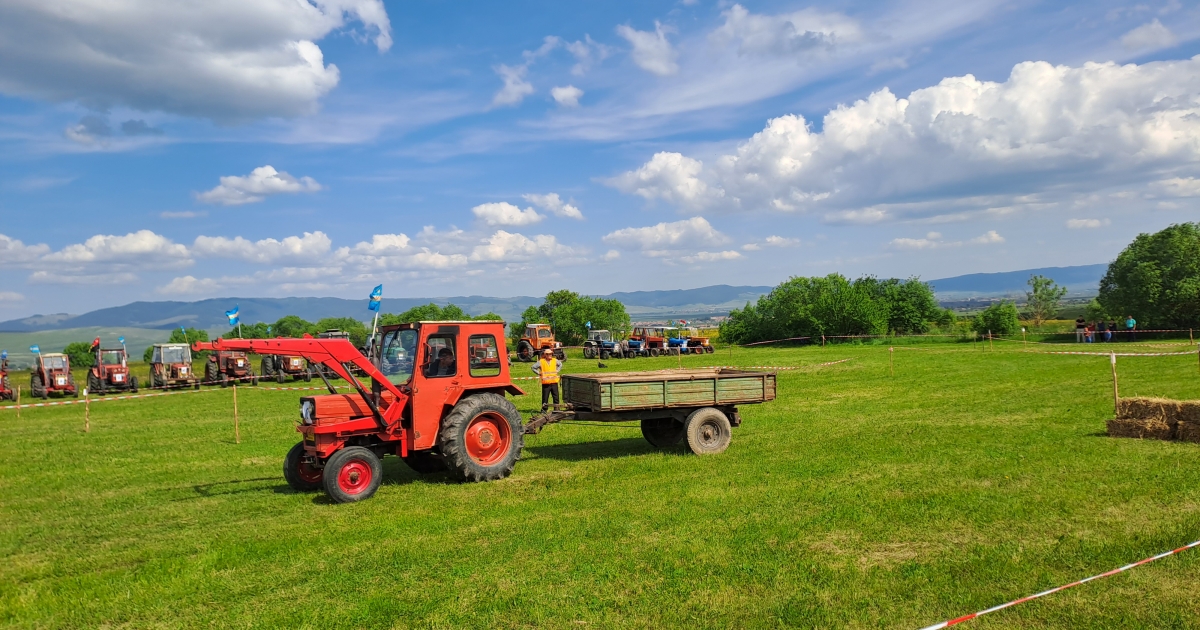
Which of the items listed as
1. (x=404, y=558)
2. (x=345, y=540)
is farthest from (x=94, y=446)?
(x=404, y=558)

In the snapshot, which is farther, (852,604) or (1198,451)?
(1198,451)

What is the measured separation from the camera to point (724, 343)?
188 feet

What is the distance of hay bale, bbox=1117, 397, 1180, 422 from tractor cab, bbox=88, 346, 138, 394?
3042 centimetres

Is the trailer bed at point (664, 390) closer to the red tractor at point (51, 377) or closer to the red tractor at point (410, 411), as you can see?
the red tractor at point (410, 411)

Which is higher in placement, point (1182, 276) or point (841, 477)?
point (1182, 276)

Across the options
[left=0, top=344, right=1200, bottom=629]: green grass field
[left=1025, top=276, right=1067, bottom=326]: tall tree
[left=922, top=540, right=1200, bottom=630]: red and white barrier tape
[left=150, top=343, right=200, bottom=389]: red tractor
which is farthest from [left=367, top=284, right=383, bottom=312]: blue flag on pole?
[left=1025, top=276, right=1067, bottom=326]: tall tree

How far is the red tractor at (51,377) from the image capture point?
27.2m

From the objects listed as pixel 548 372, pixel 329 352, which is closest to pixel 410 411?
pixel 329 352

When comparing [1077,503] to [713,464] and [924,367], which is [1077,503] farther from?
[924,367]

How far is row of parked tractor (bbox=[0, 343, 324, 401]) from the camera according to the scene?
27625mm

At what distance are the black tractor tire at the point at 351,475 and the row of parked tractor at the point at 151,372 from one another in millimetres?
19533

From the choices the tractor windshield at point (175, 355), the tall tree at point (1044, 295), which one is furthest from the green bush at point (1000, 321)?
the tractor windshield at point (175, 355)

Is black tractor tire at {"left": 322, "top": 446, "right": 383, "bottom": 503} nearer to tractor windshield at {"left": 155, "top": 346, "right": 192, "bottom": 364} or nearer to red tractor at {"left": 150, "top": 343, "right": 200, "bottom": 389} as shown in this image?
red tractor at {"left": 150, "top": 343, "right": 200, "bottom": 389}

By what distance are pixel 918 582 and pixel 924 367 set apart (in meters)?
21.5
